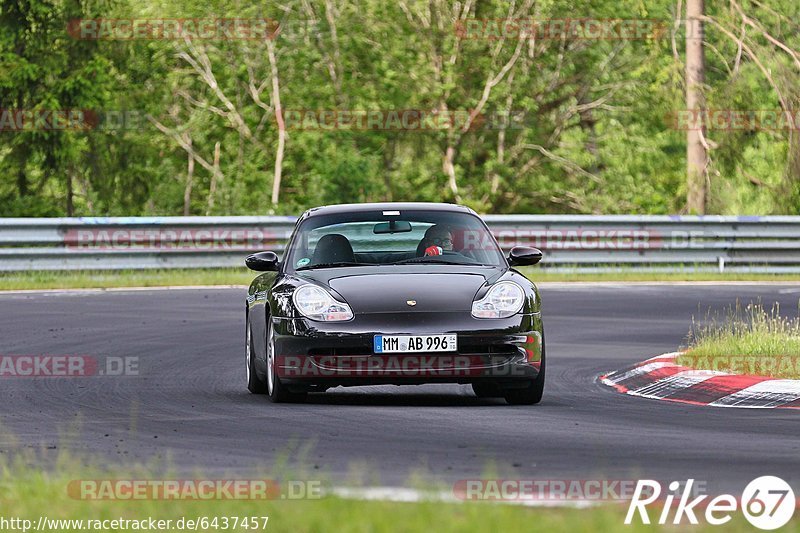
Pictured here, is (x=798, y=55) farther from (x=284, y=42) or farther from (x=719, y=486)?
(x=719, y=486)

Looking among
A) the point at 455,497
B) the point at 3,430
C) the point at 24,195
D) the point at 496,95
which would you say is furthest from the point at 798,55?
the point at 455,497

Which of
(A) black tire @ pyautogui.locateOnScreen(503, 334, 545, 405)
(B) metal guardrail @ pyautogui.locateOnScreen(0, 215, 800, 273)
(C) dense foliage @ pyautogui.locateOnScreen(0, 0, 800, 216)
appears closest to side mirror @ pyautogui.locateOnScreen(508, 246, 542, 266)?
(A) black tire @ pyautogui.locateOnScreen(503, 334, 545, 405)

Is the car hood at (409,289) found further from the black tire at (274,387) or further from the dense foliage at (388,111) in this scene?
the dense foliage at (388,111)

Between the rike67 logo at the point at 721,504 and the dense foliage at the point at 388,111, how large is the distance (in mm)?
28868

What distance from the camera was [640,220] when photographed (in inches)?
1081

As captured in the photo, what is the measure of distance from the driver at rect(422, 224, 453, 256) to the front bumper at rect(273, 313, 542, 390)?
1253 millimetres

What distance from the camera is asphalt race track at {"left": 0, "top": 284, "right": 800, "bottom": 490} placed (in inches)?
321

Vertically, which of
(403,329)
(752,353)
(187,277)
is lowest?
(187,277)

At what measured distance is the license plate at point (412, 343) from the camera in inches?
440

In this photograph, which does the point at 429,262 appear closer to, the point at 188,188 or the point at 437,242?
the point at 437,242

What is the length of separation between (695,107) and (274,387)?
21884 millimetres

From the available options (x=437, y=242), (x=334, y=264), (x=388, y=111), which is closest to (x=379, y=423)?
(x=334, y=264)

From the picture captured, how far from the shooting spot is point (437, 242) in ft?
41.1

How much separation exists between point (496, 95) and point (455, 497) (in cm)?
3203
